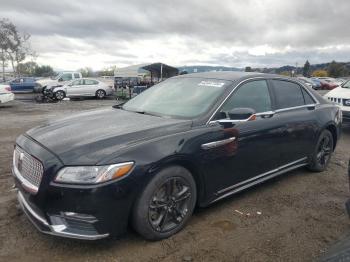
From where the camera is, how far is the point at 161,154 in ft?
10.00

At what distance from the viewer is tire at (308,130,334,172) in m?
5.26

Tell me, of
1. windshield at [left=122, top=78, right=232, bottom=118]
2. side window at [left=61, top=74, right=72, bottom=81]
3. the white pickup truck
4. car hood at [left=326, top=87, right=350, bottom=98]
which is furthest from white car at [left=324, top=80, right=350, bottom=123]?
side window at [left=61, top=74, right=72, bottom=81]

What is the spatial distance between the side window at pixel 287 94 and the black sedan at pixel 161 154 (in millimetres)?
22

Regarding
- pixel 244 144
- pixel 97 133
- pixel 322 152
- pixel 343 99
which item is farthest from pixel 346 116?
pixel 97 133

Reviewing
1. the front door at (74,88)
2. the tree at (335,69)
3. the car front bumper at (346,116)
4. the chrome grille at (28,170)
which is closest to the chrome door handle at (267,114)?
the chrome grille at (28,170)

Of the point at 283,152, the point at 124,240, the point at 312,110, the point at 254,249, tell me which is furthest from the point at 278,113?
the point at 124,240

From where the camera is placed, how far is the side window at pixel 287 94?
4578 millimetres

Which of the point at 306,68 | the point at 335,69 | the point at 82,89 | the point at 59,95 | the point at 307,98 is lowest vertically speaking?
the point at 59,95

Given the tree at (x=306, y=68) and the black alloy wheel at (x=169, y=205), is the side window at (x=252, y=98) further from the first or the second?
the tree at (x=306, y=68)

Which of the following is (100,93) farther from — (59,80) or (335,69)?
(335,69)

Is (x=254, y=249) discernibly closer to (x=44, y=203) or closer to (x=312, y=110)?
(x=44, y=203)

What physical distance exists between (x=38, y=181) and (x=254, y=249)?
2.06 meters

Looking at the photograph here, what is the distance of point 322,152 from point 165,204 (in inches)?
132

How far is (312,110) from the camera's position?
5.05 m
